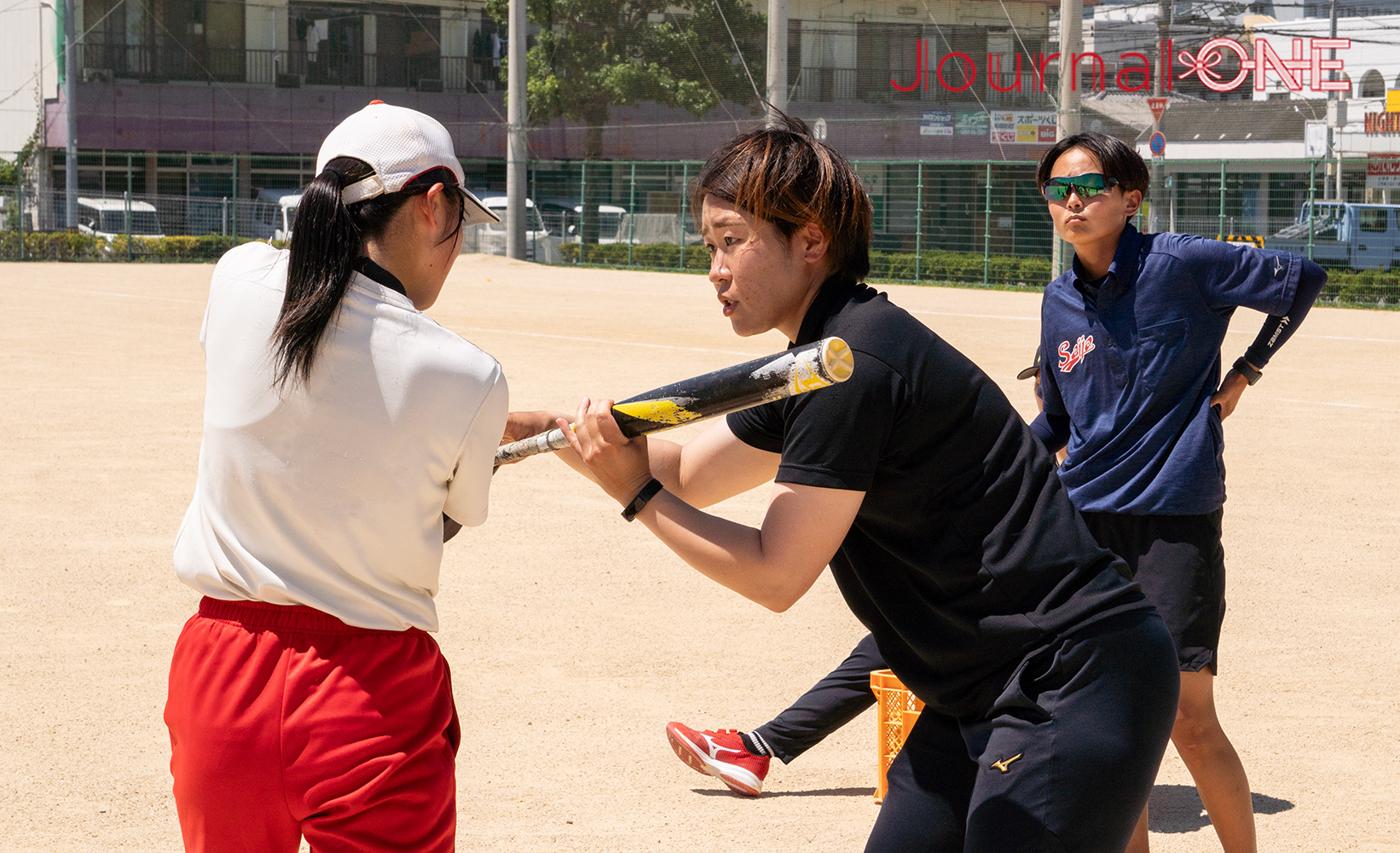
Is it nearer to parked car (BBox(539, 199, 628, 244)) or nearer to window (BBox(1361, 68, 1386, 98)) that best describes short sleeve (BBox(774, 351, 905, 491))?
parked car (BBox(539, 199, 628, 244))

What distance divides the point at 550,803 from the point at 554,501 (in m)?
4.50

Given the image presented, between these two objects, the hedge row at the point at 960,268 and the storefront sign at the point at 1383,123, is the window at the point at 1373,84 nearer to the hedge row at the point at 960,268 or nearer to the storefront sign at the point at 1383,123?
the storefront sign at the point at 1383,123

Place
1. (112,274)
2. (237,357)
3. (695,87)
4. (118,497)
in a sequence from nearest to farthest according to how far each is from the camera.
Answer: (237,357)
(118,497)
(112,274)
(695,87)

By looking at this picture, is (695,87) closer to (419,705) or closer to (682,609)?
(682,609)

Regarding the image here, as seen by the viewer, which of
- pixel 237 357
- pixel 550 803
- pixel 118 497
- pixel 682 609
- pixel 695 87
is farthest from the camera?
pixel 695 87

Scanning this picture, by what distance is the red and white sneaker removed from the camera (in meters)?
4.65

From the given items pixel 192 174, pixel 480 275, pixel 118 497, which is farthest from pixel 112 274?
pixel 118 497

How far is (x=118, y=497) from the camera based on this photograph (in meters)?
8.71

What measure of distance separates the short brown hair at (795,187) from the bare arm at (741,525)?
418 mm

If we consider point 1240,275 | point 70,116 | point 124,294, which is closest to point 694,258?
point 124,294

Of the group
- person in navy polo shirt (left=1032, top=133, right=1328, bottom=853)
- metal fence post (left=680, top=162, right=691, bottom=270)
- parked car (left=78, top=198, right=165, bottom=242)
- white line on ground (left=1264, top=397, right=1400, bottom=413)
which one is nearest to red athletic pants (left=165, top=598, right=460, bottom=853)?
person in navy polo shirt (left=1032, top=133, right=1328, bottom=853)

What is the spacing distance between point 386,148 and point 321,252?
0.19m

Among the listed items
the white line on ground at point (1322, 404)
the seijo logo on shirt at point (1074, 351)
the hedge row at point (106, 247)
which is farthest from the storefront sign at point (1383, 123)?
the seijo logo on shirt at point (1074, 351)

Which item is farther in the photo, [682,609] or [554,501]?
[554,501]
